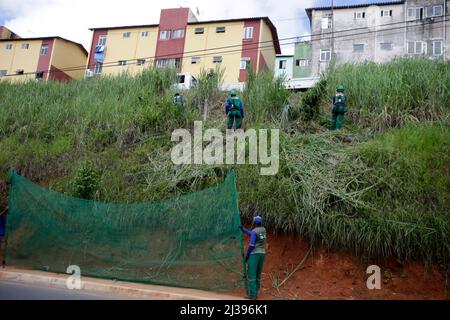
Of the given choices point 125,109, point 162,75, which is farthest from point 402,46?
point 125,109

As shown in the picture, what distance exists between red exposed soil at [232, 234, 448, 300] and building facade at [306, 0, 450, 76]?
85.4 feet

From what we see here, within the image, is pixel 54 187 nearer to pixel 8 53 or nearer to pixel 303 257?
pixel 303 257

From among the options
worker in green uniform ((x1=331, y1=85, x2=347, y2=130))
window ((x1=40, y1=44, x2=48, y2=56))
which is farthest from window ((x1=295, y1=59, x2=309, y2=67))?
worker in green uniform ((x1=331, y1=85, x2=347, y2=130))

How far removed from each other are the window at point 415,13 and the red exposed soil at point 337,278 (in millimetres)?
30788

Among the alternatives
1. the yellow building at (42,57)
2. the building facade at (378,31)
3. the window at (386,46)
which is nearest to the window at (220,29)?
the building facade at (378,31)

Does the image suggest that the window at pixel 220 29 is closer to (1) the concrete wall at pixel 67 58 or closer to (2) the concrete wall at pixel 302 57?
(2) the concrete wall at pixel 302 57

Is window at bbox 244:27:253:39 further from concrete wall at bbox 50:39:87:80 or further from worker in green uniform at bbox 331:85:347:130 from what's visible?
worker in green uniform at bbox 331:85:347:130

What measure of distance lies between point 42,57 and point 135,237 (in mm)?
36507

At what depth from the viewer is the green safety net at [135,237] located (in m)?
8.30

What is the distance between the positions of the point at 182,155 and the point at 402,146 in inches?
227

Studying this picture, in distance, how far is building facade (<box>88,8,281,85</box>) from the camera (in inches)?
1400

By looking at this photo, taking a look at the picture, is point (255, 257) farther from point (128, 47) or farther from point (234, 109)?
point (128, 47)

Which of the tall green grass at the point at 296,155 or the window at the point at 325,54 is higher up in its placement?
the window at the point at 325,54

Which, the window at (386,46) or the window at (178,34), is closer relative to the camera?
the window at (386,46)
